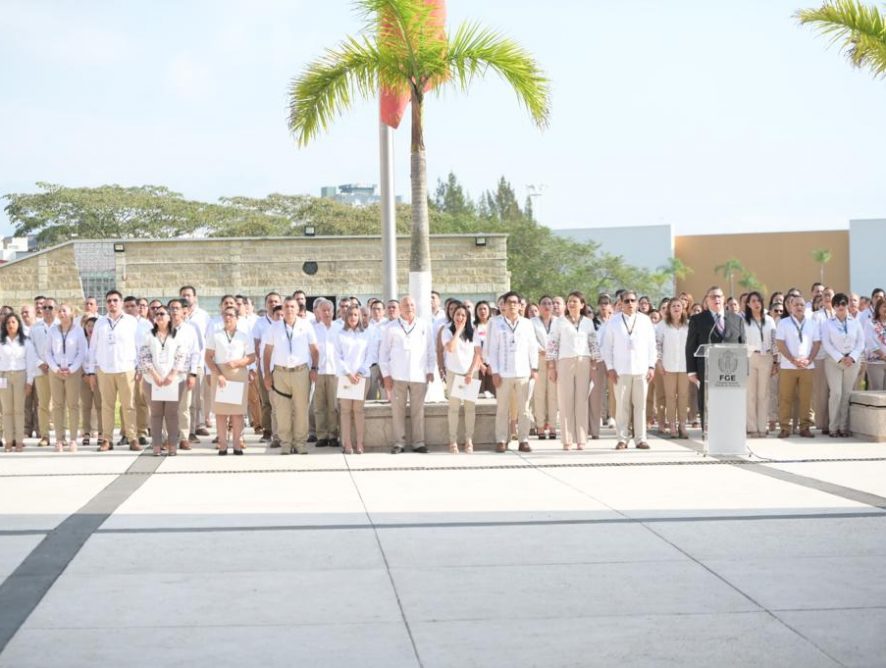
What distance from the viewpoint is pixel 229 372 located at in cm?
1641

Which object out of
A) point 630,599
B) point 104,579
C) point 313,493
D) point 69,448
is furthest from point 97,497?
point 630,599

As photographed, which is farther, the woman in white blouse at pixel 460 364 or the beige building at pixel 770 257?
the beige building at pixel 770 257

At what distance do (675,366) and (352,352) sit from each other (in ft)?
15.1

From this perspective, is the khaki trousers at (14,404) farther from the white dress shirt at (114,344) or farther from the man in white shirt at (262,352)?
the man in white shirt at (262,352)

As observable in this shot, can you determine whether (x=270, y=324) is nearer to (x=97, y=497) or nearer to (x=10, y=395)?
(x=10, y=395)

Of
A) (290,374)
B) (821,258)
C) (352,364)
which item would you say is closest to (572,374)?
(352,364)

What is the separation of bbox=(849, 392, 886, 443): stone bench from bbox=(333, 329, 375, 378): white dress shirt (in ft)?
22.2

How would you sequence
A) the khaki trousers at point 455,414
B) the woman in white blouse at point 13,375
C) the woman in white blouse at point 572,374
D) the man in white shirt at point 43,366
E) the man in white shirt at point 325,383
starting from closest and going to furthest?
1. the khaki trousers at point 455,414
2. the woman in white blouse at point 572,374
3. the woman in white blouse at point 13,375
4. the man in white shirt at point 325,383
5. the man in white shirt at point 43,366

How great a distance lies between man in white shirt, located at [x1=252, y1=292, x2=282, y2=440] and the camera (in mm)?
16922

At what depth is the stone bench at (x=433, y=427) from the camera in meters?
16.7

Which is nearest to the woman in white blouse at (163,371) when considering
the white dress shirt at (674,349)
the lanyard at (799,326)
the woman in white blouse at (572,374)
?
the woman in white blouse at (572,374)

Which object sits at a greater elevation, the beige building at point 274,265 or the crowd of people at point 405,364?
the beige building at point 274,265

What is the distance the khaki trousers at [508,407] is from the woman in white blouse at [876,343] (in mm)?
5537

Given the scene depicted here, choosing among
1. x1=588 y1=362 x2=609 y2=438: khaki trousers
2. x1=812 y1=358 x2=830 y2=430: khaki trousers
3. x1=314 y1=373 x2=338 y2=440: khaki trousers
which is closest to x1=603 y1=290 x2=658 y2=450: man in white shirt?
x1=588 y1=362 x2=609 y2=438: khaki trousers
